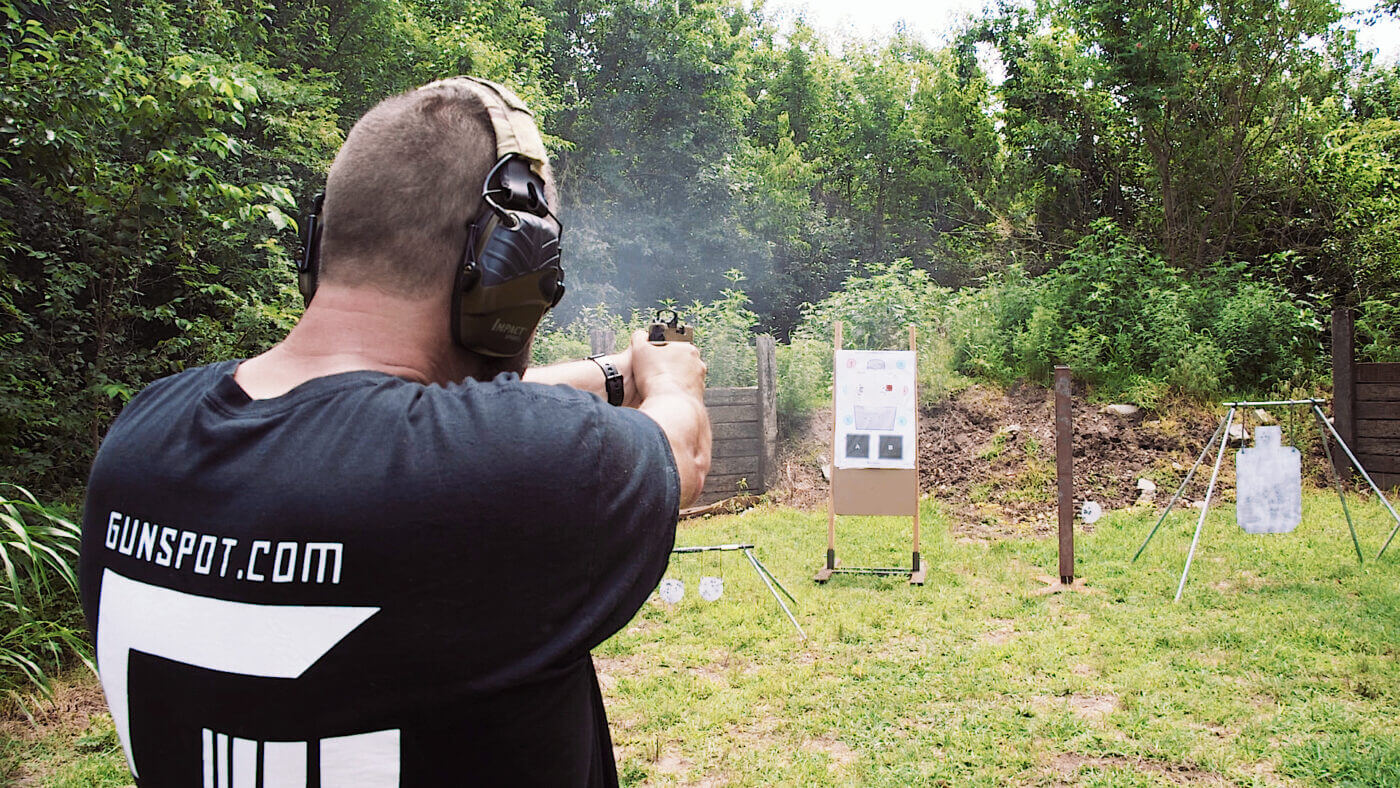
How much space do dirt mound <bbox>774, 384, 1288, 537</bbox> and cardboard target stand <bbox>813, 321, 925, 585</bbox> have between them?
142cm

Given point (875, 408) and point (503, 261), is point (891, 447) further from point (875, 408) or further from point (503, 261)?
point (503, 261)

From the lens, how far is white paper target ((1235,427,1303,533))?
4934mm

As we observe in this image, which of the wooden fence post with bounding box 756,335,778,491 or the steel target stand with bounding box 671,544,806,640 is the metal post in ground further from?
the wooden fence post with bounding box 756,335,778,491

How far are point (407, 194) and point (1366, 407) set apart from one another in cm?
865

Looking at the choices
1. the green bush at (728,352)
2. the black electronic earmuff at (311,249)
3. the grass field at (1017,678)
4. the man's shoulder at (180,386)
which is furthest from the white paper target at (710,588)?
the green bush at (728,352)

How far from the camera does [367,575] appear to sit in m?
0.62

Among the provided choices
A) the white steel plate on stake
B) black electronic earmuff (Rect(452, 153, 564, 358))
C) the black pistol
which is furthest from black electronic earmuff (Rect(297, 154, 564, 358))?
the white steel plate on stake

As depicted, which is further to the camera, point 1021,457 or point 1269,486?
point 1021,457

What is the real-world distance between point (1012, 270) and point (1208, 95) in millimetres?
2844

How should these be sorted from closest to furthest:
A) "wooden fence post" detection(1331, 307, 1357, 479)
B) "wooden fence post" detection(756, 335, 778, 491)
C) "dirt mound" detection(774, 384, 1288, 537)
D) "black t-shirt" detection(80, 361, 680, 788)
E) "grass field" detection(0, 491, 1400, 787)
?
1. "black t-shirt" detection(80, 361, 680, 788)
2. "grass field" detection(0, 491, 1400, 787)
3. "wooden fence post" detection(1331, 307, 1357, 479)
4. "dirt mound" detection(774, 384, 1288, 537)
5. "wooden fence post" detection(756, 335, 778, 491)

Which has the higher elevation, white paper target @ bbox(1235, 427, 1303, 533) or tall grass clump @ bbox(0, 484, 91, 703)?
white paper target @ bbox(1235, 427, 1303, 533)

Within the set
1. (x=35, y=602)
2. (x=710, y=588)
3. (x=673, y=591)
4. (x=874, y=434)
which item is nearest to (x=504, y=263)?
(x=673, y=591)

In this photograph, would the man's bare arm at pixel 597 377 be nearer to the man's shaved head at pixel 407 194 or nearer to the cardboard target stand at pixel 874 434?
the man's shaved head at pixel 407 194

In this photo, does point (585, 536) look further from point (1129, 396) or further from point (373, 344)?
point (1129, 396)
